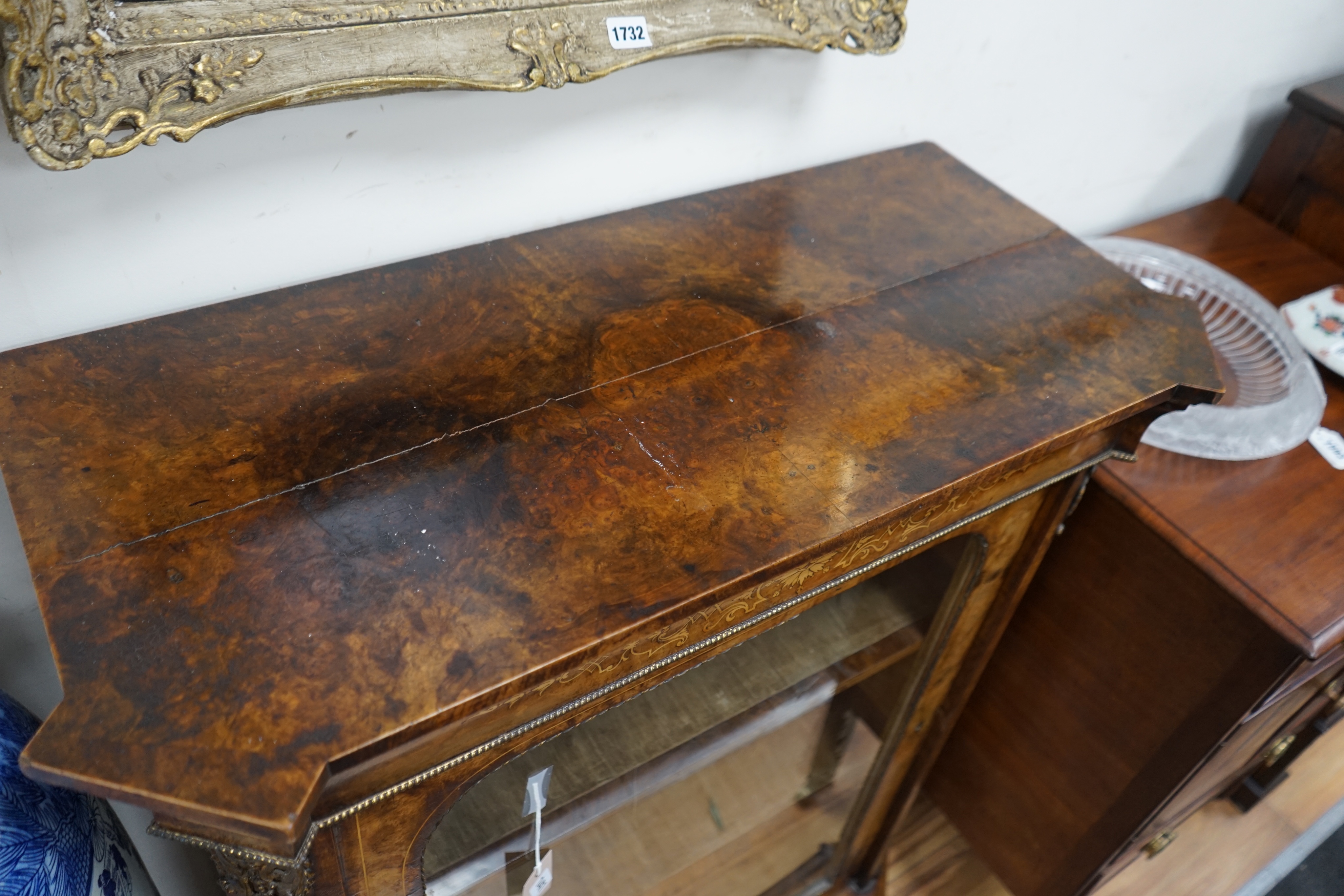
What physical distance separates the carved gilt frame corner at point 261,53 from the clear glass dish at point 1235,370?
0.55 metres

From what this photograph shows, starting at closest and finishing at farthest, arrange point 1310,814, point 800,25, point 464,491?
1. point 464,491
2. point 800,25
3. point 1310,814

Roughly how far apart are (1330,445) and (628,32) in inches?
34.7

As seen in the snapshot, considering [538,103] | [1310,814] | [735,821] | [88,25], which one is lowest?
[1310,814]

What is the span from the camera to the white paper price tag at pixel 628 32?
0.67 metres

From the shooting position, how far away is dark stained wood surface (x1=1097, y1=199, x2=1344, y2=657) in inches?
32.0

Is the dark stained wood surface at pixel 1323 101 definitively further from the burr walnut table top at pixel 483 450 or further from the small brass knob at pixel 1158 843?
the small brass knob at pixel 1158 843

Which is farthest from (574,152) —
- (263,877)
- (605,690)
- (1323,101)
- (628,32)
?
(1323,101)

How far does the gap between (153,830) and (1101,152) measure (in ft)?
4.26

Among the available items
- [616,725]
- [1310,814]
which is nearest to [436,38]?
[616,725]

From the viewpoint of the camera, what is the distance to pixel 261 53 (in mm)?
551

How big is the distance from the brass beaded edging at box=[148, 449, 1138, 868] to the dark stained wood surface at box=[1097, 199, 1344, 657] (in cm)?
16

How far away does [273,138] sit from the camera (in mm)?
629

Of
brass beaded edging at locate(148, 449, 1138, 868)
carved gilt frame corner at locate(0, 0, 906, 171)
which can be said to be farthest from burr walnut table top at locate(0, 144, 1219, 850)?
carved gilt frame corner at locate(0, 0, 906, 171)

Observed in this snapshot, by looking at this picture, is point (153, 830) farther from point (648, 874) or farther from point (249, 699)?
point (648, 874)
